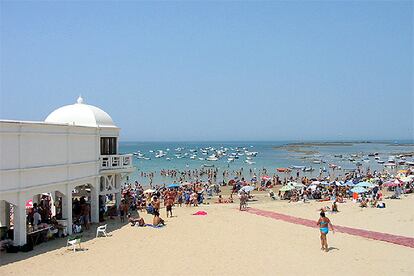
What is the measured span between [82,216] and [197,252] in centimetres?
711

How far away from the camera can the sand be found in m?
12.8

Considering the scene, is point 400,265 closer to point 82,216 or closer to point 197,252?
point 197,252

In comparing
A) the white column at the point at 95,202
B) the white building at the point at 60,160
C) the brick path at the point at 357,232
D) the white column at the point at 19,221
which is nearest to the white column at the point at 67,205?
the white building at the point at 60,160

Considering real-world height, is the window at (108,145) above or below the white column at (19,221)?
above

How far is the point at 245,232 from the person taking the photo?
18328 millimetres

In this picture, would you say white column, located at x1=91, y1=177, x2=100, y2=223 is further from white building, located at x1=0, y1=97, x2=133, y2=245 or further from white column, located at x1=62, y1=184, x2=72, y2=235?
white column, located at x1=62, y1=184, x2=72, y2=235

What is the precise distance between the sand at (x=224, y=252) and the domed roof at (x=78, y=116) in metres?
4.95

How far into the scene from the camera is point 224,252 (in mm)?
14781

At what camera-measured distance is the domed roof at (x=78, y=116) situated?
69.0 feet

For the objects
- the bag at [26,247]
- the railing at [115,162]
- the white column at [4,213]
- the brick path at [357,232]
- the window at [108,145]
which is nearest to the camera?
the bag at [26,247]

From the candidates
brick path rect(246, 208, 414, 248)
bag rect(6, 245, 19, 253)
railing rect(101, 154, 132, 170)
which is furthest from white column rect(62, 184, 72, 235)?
brick path rect(246, 208, 414, 248)

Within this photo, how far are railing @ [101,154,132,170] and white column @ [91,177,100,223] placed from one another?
101 centimetres

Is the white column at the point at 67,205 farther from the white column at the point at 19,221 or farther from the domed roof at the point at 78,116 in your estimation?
the domed roof at the point at 78,116

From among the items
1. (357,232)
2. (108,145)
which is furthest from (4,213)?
(357,232)
